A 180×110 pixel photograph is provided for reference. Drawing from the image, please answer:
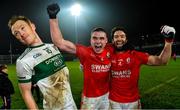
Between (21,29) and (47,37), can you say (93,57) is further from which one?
(47,37)

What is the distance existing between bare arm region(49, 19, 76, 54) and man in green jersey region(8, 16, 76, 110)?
493mm

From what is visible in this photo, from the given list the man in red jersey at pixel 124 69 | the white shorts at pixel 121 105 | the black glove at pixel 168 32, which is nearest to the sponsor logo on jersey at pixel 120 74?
the man in red jersey at pixel 124 69

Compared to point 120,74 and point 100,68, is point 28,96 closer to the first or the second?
point 100,68

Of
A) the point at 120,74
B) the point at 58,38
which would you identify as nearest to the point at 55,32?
the point at 58,38

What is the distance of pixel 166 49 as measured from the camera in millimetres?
5938

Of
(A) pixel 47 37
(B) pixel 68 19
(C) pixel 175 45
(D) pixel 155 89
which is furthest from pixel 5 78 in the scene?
(B) pixel 68 19

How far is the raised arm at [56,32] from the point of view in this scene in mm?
4509

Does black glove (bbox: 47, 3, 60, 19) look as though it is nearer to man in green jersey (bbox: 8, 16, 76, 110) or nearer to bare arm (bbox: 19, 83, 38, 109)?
man in green jersey (bbox: 8, 16, 76, 110)

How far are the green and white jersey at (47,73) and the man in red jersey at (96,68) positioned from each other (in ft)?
4.85

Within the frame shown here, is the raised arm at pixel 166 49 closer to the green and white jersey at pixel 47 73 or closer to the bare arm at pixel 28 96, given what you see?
the green and white jersey at pixel 47 73

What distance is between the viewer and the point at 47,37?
7181cm

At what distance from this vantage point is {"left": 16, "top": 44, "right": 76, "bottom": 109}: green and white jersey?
420 cm

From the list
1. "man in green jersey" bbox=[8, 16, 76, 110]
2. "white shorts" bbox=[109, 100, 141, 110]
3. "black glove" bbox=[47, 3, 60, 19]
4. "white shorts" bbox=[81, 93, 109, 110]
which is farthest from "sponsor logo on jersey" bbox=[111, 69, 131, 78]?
"black glove" bbox=[47, 3, 60, 19]

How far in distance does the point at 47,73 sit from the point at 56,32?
0.99 metres
